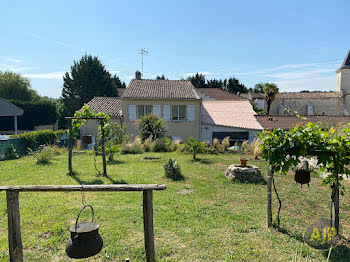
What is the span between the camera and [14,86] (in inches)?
1329

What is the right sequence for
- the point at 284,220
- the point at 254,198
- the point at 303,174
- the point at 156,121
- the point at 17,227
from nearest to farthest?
the point at 17,227 < the point at 303,174 < the point at 284,220 < the point at 254,198 < the point at 156,121

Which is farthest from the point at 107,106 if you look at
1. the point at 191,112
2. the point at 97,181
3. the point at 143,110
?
the point at 97,181

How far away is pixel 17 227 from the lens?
3.33m

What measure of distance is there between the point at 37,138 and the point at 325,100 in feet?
118

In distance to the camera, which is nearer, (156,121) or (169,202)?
(169,202)

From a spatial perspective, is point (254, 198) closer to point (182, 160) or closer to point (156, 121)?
point (182, 160)

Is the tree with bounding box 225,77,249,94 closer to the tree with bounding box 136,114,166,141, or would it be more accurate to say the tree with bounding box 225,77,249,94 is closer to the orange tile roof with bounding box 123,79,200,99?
the orange tile roof with bounding box 123,79,200,99

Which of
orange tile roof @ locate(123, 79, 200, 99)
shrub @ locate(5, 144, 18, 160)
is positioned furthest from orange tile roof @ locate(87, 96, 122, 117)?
shrub @ locate(5, 144, 18, 160)

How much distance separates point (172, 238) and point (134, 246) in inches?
28.0

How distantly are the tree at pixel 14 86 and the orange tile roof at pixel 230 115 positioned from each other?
981 inches

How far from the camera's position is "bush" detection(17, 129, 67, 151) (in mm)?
15016

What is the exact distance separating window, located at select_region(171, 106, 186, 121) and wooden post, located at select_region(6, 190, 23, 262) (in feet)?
60.2

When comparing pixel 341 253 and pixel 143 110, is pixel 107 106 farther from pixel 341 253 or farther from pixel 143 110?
pixel 341 253

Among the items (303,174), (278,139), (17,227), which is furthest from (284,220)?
(17,227)
